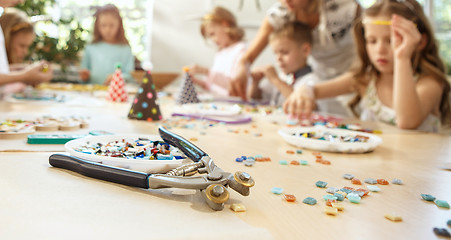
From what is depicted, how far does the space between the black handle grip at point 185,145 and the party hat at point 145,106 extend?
50 centimetres

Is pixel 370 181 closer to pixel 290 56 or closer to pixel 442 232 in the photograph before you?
pixel 442 232

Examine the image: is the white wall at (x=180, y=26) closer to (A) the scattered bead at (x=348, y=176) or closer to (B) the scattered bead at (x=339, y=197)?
(A) the scattered bead at (x=348, y=176)

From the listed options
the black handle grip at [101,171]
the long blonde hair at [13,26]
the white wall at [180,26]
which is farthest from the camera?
the white wall at [180,26]

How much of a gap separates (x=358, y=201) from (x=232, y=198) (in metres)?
0.16

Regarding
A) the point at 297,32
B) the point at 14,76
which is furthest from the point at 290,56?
the point at 14,76

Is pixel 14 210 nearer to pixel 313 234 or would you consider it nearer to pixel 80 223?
pixel 80 223

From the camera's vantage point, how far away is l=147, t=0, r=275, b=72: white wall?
13.6 ft

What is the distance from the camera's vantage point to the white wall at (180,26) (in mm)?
4160

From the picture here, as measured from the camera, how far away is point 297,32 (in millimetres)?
2201

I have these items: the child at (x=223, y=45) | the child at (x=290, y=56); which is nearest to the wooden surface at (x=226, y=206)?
the child at (x=290, y=56)

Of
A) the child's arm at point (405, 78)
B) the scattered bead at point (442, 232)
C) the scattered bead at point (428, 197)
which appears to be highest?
the child's arm at point (405, 78)

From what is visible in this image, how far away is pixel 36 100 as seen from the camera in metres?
1.50

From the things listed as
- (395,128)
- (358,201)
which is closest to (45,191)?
(358,201)

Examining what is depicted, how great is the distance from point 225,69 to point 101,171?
2529 millimetres
